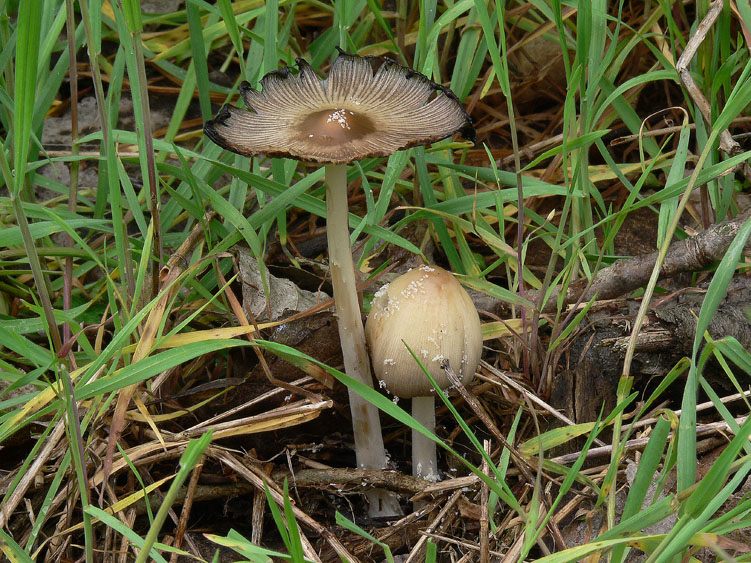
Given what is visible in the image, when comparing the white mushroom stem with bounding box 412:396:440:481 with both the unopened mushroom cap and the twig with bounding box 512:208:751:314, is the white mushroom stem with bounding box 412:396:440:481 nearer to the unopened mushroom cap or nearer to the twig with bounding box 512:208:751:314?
the unopened mushroom cap

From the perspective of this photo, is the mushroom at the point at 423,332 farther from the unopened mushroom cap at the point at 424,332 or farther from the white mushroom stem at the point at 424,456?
the white mushroom stem at the point at 424,456

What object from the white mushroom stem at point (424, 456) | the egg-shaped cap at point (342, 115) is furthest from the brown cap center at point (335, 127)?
the white mushroom stem at point (424, 456)

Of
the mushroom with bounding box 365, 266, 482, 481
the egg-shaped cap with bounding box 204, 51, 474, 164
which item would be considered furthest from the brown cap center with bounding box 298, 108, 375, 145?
the mushroom with bounding box 365, 266, 482, 481

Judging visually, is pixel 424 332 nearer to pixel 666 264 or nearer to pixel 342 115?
pixel 342 115

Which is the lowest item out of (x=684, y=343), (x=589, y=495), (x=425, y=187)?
(x=589, y=495)

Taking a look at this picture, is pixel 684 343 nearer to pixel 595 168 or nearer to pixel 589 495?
pixel 589 495

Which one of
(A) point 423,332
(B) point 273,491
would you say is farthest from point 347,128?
(B) point 273,491

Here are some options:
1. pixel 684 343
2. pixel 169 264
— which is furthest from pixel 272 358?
A: pixel 684 343
